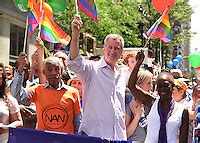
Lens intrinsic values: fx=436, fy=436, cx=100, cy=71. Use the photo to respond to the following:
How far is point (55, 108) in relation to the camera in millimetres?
4652

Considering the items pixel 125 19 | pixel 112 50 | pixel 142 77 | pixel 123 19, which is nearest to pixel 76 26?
pixel 112 50

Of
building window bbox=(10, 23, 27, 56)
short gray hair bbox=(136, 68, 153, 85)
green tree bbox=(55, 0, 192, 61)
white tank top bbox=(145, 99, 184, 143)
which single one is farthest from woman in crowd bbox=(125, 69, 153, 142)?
building window bbox=(10, 23, 27, 56)

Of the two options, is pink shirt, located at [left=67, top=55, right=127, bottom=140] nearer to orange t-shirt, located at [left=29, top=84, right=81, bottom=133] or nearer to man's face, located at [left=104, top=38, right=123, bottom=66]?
man's face, located at [left=104, top=38, right=123, bottom=66]

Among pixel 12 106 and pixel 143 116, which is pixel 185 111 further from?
pixel 12 106

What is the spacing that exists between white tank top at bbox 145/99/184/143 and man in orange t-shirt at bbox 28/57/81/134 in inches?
37.6

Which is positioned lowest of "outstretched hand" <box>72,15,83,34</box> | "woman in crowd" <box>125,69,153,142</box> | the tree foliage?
"woman in crowd" <box>125,69,153,142</box>

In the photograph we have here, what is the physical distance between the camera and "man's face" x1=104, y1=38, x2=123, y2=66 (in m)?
4.50

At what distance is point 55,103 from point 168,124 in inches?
50.6

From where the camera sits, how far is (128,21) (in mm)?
23156

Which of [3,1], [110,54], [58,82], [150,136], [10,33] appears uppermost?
[3,1]

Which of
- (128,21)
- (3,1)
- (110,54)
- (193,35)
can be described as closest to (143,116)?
(110,54)

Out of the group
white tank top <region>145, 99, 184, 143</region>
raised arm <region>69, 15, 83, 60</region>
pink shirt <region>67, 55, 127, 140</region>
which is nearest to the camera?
white tank top <region>145, 99, 184, 143</region>

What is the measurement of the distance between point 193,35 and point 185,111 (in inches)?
1193

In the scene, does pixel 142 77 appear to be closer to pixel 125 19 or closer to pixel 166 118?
pixel 166 118
